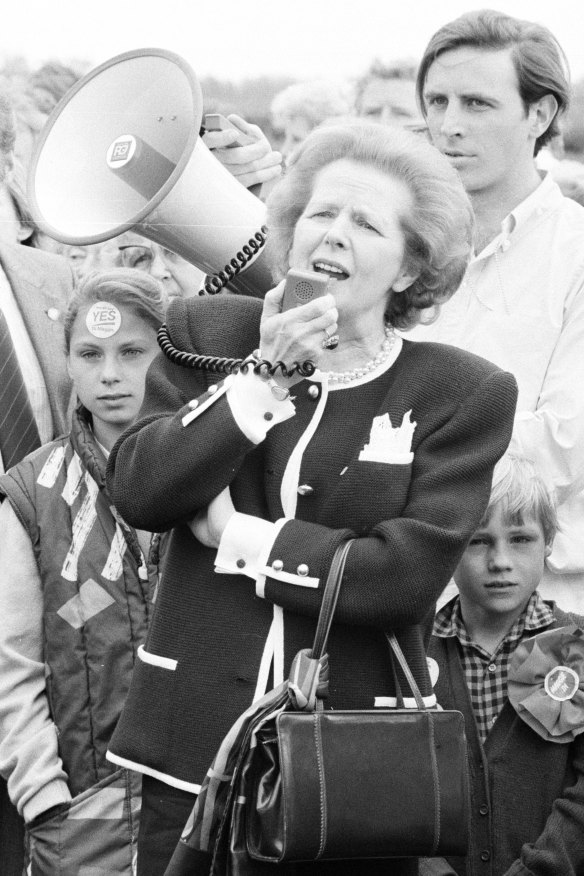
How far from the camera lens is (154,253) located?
4.33 metres

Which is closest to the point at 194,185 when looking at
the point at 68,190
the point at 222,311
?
the point at 68,190

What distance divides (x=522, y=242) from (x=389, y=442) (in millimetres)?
1362

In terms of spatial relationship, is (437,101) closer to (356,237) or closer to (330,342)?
(356,237)

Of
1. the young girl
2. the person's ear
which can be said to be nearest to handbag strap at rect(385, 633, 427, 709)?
the young girl

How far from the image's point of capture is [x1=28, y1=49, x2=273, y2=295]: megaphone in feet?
10.9

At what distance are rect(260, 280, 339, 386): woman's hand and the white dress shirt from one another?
915 mm

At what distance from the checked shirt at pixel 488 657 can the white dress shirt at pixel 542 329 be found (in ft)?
0.76

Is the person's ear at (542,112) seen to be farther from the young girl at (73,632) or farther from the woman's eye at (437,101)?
the young girl at (73,632)

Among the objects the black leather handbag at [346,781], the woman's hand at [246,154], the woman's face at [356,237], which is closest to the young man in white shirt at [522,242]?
the woman's hand at [246,154]

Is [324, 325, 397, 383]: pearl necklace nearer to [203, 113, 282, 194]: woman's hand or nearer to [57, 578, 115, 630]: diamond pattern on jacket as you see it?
[57, 578, 115, 630]: diamond pattern on jacket

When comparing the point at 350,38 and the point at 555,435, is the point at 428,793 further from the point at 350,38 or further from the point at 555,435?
the point at 350,38

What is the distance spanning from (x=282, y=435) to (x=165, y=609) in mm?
371

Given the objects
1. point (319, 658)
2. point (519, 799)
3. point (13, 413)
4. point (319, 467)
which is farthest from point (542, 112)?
point (319, 658)

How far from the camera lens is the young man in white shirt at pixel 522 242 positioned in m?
3.41
